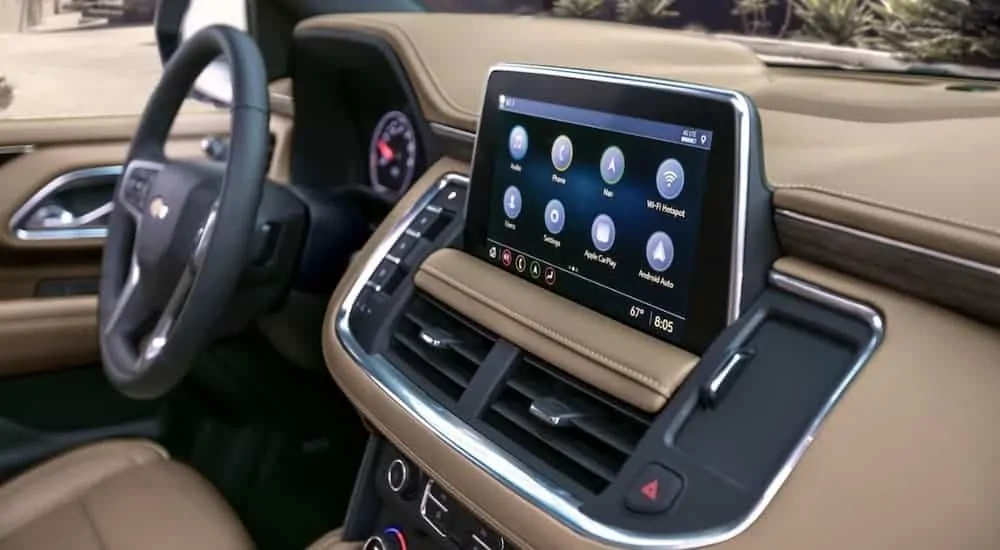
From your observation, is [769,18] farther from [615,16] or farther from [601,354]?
[601,354]

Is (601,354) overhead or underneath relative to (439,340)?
overhead

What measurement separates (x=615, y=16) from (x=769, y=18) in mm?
359

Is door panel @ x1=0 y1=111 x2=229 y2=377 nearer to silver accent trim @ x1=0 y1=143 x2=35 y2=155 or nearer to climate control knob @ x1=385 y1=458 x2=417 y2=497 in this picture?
silver accent trim @ x1=0 y1=143 x2=35 y2=155

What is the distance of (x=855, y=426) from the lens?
88 centimetres

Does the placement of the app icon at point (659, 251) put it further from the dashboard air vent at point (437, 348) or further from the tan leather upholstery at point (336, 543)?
the tan leather upholstery at point (336, 543)

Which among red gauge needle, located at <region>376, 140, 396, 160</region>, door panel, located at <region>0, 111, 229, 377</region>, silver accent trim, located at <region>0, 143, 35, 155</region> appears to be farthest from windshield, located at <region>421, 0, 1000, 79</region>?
silver accent trim, located at <region>0, 143, 35, 155</region>

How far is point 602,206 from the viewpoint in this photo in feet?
3.76

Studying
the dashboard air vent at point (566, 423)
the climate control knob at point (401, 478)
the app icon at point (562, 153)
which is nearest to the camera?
the dashboard air vent at point (566, 423)

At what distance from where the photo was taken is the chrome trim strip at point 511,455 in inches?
35.1

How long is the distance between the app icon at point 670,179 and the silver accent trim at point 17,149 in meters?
1.57

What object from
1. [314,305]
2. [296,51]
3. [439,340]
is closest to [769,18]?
[296,51]

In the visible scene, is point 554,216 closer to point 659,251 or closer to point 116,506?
point 659,251

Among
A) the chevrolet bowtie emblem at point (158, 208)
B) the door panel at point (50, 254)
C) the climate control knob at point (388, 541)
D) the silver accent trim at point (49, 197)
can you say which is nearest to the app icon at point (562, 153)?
the climate control knob at point (388, 541)

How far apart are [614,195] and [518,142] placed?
17cm
